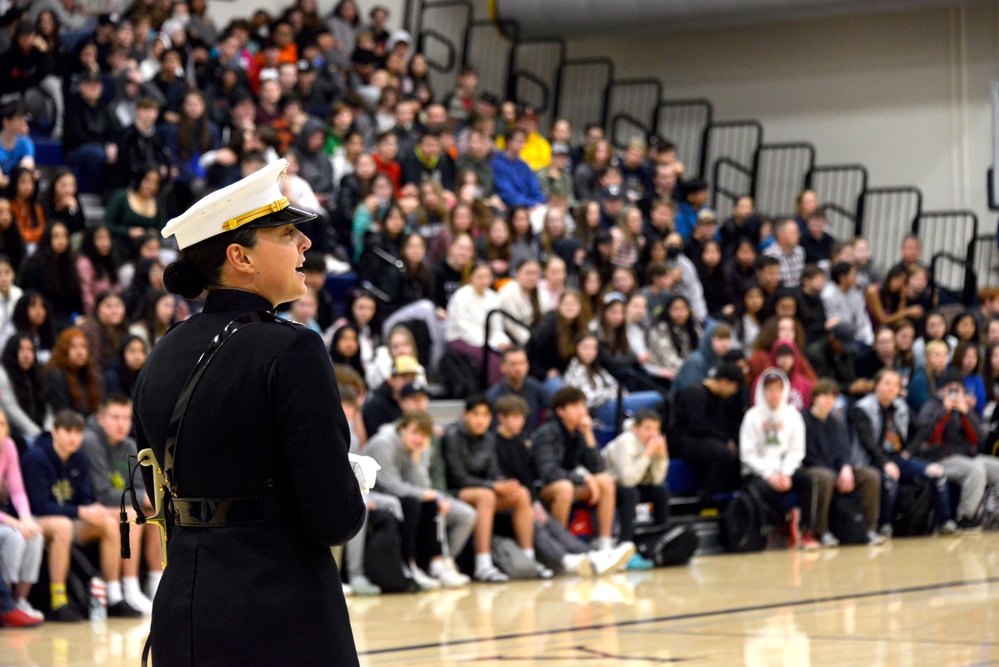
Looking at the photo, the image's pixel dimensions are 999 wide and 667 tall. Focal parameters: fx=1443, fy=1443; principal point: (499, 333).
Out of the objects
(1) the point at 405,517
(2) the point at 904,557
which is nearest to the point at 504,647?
(1) the point at 405,517

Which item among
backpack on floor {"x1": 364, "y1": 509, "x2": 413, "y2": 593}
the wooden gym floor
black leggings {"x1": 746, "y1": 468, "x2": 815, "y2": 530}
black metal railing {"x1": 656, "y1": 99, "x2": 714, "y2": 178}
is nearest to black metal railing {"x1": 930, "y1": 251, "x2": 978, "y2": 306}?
black metal railing {"x1": 656, "y1": 99, "x2": 714, "y2": 178}

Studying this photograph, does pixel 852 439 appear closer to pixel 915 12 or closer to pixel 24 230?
pixel 24 230

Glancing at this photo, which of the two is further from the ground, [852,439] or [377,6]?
[377,6]

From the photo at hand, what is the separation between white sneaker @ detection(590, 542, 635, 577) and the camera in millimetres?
8970

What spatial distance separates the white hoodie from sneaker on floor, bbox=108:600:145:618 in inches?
190

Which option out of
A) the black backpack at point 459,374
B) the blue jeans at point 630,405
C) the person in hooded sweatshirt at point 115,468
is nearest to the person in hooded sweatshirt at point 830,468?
the blue jeans at point 630,405

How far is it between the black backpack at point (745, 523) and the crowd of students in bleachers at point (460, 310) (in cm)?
17

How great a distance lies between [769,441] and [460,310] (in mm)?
2523

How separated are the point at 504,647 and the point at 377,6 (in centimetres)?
1175

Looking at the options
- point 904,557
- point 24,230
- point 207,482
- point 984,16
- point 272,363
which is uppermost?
point 984,16

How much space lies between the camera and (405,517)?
27.7ft

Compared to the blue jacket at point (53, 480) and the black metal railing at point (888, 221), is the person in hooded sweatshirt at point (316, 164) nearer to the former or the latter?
the blue jacket at point (53, 480)

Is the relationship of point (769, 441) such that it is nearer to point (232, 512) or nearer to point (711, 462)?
point (711, 462)

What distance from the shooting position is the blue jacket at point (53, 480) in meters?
7.44
